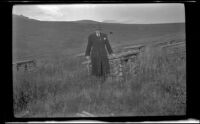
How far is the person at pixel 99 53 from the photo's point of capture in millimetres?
4578

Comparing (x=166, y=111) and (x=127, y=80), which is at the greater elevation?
(x=127, y=80)

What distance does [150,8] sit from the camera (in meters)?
4.56

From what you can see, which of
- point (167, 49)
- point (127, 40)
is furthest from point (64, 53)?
point (167, 49)

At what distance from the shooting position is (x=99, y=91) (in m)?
4.50

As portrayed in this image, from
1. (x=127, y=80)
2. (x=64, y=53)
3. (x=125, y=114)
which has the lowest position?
(x=125, y=114)

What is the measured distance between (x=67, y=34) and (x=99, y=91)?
0.99 meters

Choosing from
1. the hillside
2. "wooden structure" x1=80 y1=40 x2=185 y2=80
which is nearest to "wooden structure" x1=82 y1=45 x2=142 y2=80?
"wooden structure" x1=80 y1=40 x2=185 y2=80

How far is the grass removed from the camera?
446cm

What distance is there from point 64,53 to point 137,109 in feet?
4.50

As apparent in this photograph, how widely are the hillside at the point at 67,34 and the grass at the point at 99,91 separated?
229mm

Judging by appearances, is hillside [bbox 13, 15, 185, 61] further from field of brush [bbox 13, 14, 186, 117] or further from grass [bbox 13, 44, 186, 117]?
grass [bbox 13, 44, 186, 117]

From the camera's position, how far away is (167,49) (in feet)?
15.1
